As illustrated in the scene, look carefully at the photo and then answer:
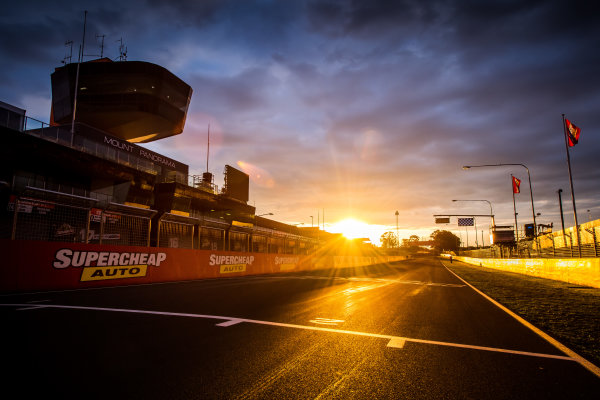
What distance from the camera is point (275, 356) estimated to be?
378 centimetres

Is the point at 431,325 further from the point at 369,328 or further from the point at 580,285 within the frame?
the point at 580,285

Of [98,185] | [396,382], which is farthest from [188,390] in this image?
[98,185]

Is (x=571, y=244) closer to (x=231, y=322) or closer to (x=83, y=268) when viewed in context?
(x=231, y=322)

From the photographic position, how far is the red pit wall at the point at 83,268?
33.1 feet

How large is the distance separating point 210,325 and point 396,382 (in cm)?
328

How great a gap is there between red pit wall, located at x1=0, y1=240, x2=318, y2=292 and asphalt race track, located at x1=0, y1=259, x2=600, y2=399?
13.9 ft

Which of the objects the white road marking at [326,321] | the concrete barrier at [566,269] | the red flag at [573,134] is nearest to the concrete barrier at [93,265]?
the white road marking at [326,321]

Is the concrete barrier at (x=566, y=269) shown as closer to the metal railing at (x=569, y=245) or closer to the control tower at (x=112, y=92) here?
the metal railing at (x=569, y=245)

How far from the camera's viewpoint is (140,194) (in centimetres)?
3956

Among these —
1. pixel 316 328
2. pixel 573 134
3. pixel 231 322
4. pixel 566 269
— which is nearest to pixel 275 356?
pixel 316 328

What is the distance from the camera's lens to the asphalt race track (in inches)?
112

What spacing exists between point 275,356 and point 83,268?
10.7 meters

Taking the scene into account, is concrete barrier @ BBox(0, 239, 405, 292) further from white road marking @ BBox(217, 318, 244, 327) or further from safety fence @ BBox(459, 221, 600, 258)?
safety fence @ BBox(459, 221, 600, 258)

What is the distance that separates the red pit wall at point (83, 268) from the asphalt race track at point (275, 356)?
4.23 metres
